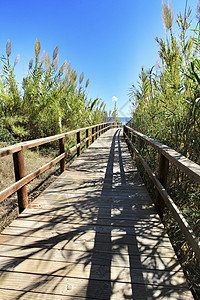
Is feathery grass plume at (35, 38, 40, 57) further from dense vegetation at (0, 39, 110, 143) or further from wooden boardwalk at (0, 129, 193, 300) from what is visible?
wooden boardwalk at (0, 129, 193, 300)

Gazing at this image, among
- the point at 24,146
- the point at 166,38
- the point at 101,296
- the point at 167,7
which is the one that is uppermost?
the point at 167,7

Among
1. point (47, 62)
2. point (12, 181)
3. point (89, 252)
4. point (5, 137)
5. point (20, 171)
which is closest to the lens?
point (89, 252)

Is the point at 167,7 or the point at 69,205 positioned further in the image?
the point at 167,7

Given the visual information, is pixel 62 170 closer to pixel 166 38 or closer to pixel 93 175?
pixel 93 175

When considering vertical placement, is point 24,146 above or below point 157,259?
above

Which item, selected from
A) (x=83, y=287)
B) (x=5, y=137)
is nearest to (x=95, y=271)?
(x=83, y=287)

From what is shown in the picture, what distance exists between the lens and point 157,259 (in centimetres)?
139

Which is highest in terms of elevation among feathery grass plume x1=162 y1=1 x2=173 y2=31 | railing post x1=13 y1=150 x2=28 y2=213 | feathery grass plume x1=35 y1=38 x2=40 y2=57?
feathery grass plume x1=35 y1=38 x2=40 y2=57

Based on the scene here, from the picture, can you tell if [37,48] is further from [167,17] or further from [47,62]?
[167,17]

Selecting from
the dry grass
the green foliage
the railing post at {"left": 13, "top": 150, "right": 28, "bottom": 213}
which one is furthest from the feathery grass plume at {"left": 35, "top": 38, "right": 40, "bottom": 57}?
the railing post at {"left": 13, "top": 150, "right": 28, "bottom": 213}

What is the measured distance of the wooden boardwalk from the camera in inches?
45.1

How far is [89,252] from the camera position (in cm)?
145

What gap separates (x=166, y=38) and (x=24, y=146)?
2.51 metres

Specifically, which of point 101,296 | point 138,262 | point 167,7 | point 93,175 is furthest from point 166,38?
point 101,296
